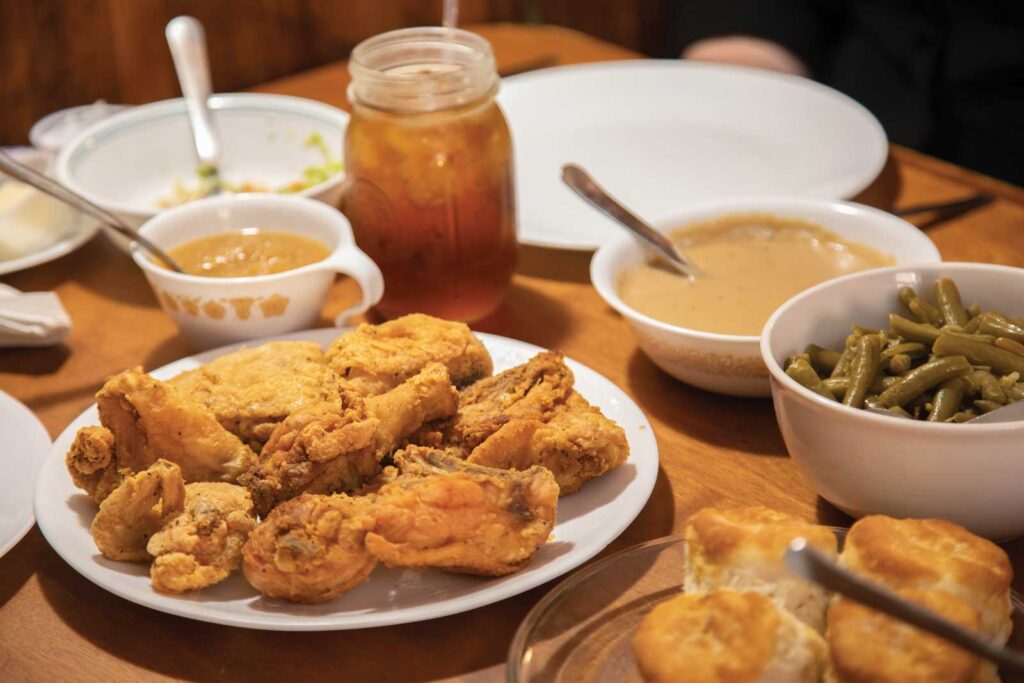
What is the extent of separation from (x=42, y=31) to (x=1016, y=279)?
2.60 metres

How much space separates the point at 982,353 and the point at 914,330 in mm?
91

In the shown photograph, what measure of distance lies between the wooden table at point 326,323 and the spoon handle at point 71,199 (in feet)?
0.61

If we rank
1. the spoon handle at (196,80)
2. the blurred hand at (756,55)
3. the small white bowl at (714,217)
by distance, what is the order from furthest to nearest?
1. the blurred hand at (756,55)
2. the spoon handle at (196,80)
3. the small white bowl at (714,217)

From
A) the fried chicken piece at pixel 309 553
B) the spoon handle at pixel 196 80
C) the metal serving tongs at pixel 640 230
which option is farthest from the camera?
the spoon handle at pixel 196 80

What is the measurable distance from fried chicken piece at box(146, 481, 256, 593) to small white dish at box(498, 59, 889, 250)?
0.96 meters

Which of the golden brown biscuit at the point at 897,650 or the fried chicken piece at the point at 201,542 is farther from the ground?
the golden brown biscuit at the point at 897,650

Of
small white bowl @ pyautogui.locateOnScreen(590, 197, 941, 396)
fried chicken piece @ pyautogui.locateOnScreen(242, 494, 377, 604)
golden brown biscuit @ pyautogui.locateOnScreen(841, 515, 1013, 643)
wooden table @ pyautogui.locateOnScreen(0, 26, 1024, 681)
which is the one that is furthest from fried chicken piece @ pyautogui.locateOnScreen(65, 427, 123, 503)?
golden brown biscuit @ pyautogui.locateOnScreen(841, 515, 1013, 643)

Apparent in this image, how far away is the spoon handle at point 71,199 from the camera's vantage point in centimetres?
180

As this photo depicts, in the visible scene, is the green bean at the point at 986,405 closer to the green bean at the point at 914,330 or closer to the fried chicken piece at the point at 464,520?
the green bean at the point at 914,330

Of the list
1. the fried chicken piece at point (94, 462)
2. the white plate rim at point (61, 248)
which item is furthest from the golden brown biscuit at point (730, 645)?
the white plate rim at point (61, 248)

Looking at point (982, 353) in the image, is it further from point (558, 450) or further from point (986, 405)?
point (558, 450)

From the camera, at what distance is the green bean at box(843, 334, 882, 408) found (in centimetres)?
140

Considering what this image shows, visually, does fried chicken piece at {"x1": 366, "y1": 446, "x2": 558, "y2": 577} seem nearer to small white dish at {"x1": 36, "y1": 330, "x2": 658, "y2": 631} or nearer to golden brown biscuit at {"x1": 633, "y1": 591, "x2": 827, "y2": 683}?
small white dish at {"x1": 36, "y1": 330, "x2": 658, "y2": 631}

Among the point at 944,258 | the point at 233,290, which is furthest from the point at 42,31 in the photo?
the point at 944,258
